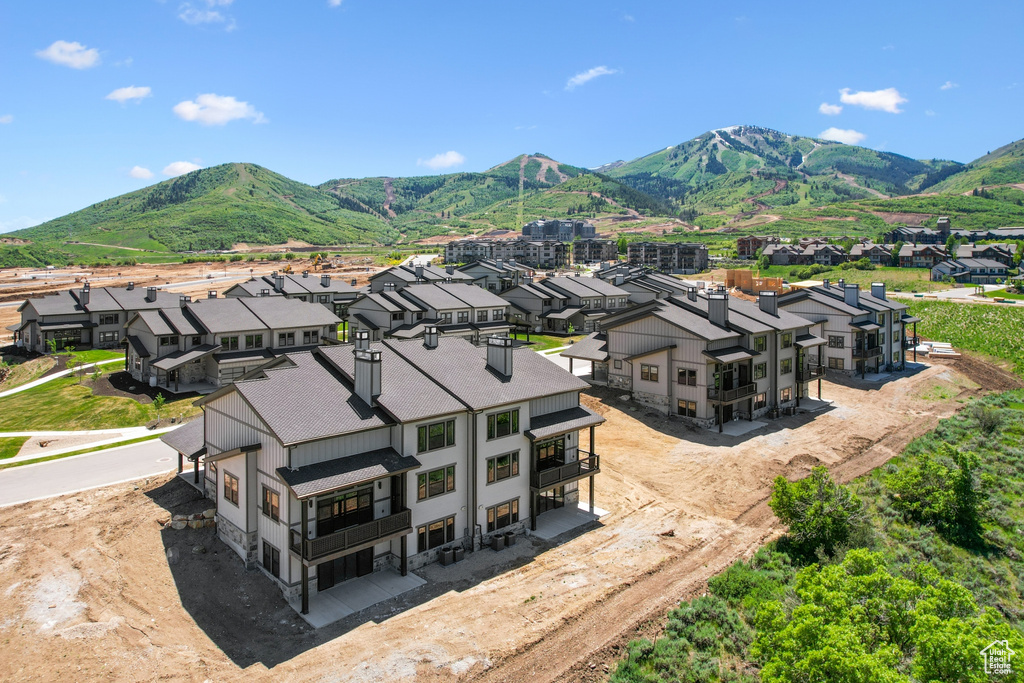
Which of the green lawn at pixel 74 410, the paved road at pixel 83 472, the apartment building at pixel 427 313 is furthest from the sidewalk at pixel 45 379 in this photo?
the apartment building at pixel 427 313

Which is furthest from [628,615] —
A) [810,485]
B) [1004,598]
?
[1004,598]

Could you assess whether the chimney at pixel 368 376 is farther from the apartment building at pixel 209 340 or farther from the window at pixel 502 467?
the apartment building at pixel 209 340

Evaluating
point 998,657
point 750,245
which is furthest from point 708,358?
point 750,245

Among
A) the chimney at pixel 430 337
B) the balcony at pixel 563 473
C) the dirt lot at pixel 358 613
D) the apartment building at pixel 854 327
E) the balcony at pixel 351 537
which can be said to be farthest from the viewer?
the apartment building at pixel 854 327

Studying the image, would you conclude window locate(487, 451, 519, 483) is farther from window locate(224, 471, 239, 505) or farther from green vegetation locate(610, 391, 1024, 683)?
window locate(224, 471, 239, 505)

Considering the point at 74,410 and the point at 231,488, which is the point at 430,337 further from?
the point at 74,410

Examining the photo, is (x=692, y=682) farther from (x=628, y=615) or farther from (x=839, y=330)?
(x=839, y=330)

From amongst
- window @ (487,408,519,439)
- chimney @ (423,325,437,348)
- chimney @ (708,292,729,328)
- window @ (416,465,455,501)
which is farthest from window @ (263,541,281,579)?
chimney @ (708,292,729,328)
